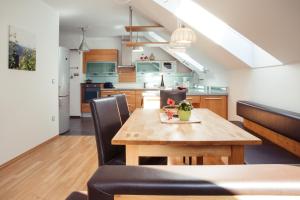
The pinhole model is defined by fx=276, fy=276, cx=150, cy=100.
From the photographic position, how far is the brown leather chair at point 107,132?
2020 millimetres

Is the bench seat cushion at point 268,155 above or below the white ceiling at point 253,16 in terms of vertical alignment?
below

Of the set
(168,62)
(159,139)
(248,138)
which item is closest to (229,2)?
(248,138)

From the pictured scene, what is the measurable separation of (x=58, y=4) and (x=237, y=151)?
452 cm

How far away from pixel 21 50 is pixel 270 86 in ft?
11.5

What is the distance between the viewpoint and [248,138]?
174 centimetres

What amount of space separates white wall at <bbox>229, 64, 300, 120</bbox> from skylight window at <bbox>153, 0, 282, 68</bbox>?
294 mm

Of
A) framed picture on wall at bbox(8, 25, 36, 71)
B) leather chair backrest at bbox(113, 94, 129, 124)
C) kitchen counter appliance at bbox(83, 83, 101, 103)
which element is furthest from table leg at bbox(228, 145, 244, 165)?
kitchen counter appliance at bbox(83, 83, 101, 103)

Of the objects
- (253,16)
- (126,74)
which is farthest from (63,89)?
(253,16)

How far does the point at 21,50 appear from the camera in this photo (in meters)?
4.01

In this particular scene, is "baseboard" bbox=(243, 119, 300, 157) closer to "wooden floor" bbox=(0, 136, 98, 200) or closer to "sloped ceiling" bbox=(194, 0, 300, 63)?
"sloped ceiling" bbox=(194, 0, 300, 63)

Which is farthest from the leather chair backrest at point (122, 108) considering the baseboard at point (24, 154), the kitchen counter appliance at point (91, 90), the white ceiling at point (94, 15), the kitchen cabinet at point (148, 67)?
the kitchen cabinet at point (148, 67)

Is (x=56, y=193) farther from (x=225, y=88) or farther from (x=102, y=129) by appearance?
(x=225, y=88)

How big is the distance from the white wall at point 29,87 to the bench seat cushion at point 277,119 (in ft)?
10.4

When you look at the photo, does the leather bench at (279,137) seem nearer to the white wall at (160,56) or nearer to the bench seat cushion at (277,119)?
the bench seat cushion at (277,119)
